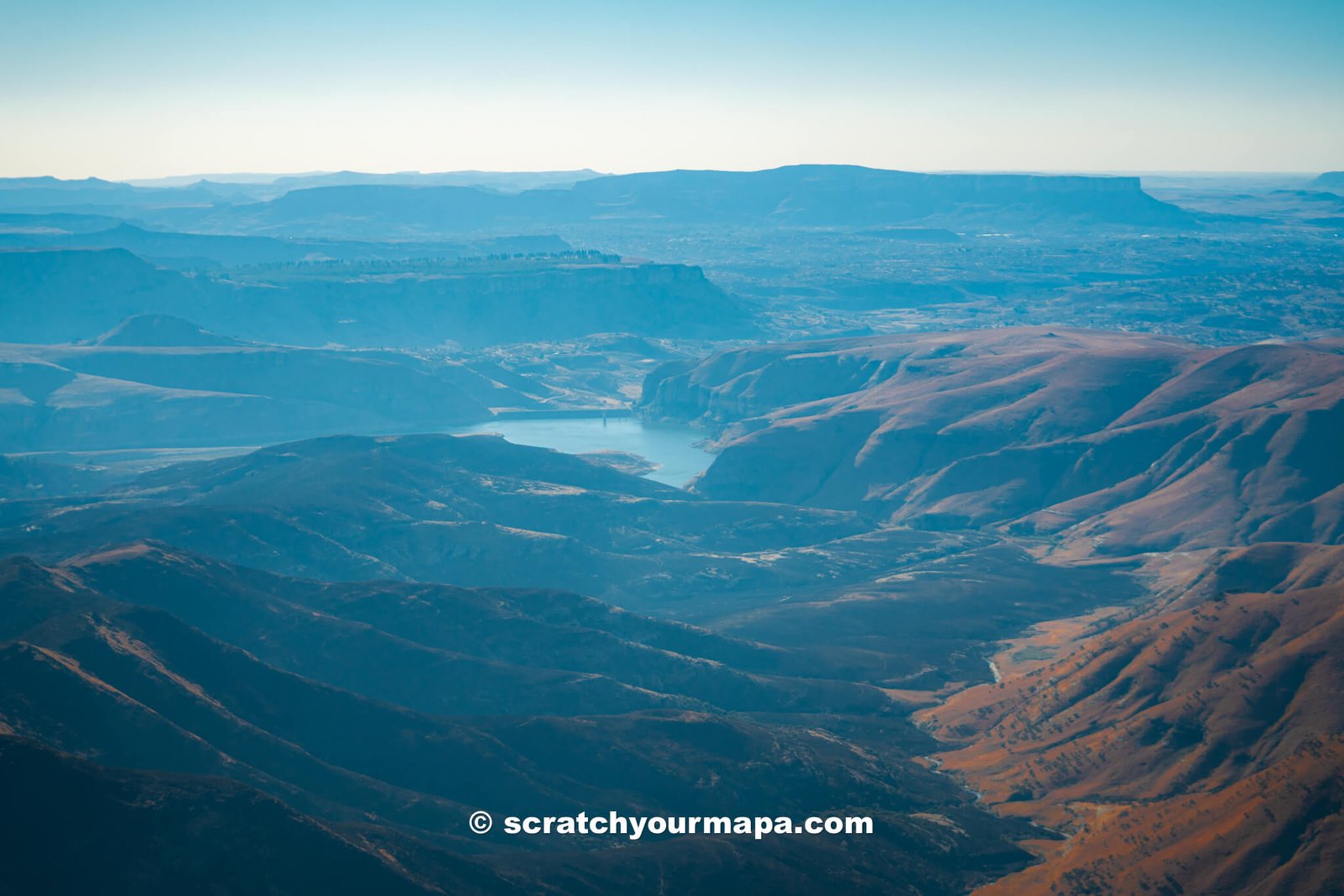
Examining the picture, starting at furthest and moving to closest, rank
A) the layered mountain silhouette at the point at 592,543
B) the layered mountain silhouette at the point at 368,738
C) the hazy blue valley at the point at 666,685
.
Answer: the layered mountain silhouette at the point at 592,543
the hazy blue valley at the point at 666,685
the layered mountain silhouette at the point at 368,738

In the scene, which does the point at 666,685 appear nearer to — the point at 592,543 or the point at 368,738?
the point at 368,738

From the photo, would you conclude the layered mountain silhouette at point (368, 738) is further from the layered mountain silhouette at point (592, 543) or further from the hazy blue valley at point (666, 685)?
the layered mountain silhouette at point (592, 543)

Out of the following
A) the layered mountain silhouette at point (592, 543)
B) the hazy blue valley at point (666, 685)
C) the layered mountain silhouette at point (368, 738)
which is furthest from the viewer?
the layered mountain silhouette at point (592, 543)

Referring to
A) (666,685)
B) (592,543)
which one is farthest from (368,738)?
(592,543)

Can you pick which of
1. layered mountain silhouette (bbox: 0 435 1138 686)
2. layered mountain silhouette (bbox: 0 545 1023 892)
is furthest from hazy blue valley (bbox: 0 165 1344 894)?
layered mountain silhouette (bbox: 0 435 1138 686)

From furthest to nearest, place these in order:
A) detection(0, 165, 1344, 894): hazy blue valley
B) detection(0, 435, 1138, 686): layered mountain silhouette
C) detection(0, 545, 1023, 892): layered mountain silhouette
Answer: detection(0, 435, 1138, 686): layered mountain silhouette → detection(0, 165, 1344, 894): hazy blue valley → detection(0, 545, 1023, 892): layered mountain silhouette

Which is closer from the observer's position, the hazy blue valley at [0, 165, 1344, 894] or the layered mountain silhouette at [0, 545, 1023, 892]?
the layered mountain silhouette at [0, 545, 1023, 892]

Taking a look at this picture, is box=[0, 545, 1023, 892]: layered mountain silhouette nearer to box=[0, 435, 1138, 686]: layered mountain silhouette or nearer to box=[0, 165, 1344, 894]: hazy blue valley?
box=[0, 165, 1344, 894]: hazy blue valley

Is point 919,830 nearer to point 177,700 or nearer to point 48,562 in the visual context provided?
point 177,700

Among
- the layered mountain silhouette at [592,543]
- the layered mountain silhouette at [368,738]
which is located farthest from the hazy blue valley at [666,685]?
the layered mountain silhouette at [592,543]

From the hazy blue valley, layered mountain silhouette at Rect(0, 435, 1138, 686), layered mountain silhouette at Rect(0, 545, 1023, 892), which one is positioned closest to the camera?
layered mountain silhouette at Rect(0, 545, 1023, 892)

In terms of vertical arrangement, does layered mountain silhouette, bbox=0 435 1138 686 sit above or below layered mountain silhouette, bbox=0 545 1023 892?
below
